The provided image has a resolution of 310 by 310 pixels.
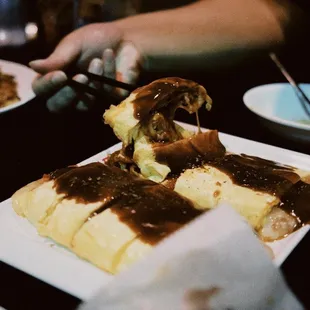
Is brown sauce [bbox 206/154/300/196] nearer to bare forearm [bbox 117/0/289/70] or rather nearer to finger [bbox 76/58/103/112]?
finger [bbox 76/58/103/112]

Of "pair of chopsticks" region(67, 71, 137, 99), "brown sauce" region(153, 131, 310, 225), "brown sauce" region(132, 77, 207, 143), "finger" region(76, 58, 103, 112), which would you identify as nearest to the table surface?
"finger" region(76, 58, 103, 112)

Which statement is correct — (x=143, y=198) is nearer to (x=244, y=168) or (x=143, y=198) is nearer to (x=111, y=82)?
(x=244, y=168)

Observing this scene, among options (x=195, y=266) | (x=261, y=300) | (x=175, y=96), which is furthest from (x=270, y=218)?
(x=175, y=96)

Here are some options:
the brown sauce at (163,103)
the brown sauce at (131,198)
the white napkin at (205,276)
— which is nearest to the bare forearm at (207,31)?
the brown sauce at (163,103)

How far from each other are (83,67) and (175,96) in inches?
52.3

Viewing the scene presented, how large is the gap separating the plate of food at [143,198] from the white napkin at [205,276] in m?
0.19

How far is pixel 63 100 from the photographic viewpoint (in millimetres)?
2729

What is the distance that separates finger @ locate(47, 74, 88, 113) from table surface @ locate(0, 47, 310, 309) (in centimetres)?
5

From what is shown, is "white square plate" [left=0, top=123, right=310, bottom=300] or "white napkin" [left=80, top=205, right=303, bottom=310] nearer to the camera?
"white napkin" [left=80, top=205, right=303, bottom=310]

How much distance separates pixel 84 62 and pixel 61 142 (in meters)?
0.90

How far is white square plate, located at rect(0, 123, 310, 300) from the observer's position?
1275 millimetres

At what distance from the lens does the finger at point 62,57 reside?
278 cm

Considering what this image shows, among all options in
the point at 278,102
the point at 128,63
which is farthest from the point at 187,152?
the point at 128,63

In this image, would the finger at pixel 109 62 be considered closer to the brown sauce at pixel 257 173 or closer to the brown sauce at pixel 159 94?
the brown sauce at pixel 159 94
